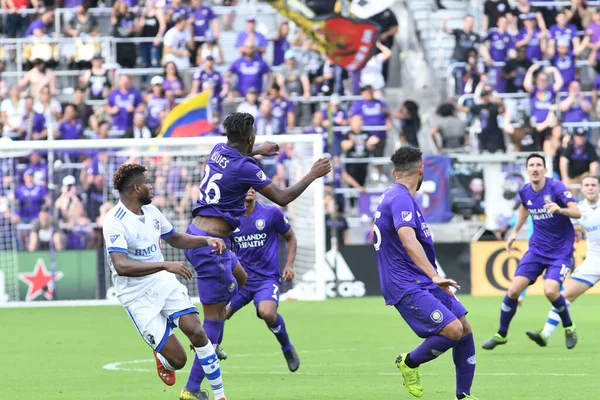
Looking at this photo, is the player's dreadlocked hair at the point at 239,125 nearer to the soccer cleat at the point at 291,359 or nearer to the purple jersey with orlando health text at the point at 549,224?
the soccer cleat at the point at 291,359

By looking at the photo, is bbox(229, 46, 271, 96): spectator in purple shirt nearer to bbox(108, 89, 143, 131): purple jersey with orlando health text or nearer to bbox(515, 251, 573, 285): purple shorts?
bbox(108, 89, 143, 131): purple jersey with orlando health text

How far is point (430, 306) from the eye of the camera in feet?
31.4

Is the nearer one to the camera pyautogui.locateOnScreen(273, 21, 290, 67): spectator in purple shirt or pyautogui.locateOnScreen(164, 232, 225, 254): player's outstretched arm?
pyautogui.locateOnScreen(164, 232, 225, 254): player's outstretched arm

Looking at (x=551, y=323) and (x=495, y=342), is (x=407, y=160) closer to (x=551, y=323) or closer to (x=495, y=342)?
(x=495, y=342)

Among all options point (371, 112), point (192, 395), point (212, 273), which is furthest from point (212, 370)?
point (371, 112)

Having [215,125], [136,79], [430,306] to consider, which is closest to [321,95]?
[215,125]

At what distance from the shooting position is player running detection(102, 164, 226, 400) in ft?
31.4

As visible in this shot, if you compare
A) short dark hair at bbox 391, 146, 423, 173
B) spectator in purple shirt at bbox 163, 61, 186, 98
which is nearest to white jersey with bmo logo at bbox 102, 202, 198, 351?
short dark hair at bbox 391, 146, 423, 173

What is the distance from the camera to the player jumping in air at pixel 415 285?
9.50 m

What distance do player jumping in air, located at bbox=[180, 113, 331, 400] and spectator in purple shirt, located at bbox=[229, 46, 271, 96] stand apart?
53.9 ft

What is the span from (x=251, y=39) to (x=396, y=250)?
18.3 m

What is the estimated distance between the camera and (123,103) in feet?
86.4

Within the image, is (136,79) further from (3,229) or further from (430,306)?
(430,306)

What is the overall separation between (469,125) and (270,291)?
1447 centimetres
